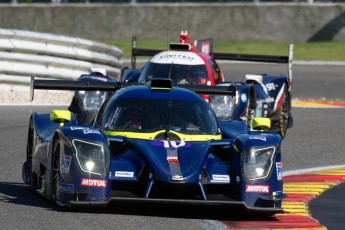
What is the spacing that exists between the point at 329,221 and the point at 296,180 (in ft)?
10.8

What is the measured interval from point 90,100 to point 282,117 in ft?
10.3

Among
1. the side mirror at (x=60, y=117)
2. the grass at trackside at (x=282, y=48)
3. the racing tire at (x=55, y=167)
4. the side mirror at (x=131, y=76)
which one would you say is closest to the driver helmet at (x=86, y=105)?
the side mirror at (x=131, y=76)

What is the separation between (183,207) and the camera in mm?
11562

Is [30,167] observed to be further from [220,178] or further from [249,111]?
[249,111]

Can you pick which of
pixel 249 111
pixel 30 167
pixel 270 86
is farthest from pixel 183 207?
pixel 270 86

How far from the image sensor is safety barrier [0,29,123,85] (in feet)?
72.6

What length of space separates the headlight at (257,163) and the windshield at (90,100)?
723 cm

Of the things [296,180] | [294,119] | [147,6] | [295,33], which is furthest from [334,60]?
[296,180]

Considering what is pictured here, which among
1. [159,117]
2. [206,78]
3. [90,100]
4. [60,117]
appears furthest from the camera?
[206,78]

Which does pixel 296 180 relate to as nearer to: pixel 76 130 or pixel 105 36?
pixel 76 130

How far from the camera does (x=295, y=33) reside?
109 ft

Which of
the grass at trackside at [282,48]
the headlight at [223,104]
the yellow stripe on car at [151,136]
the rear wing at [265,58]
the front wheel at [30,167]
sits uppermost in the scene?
the rear wing at [265,58]

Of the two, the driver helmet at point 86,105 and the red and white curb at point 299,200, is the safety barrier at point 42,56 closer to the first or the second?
the driver helmet at point 86,105

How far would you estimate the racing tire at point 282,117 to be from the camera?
19078mm
